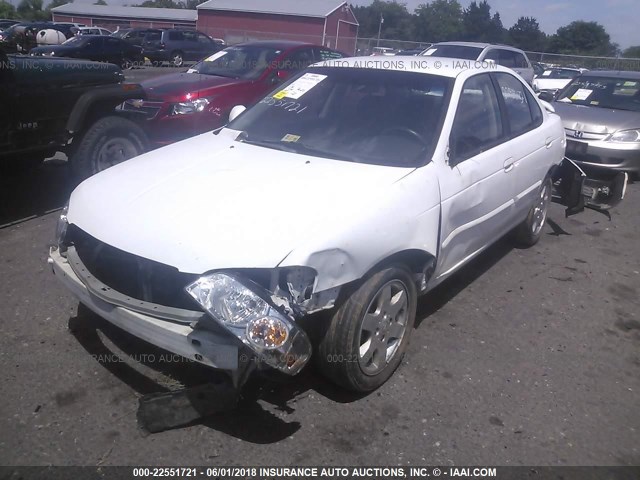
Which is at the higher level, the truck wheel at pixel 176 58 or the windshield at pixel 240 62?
the truck wheel at pixel 176 58

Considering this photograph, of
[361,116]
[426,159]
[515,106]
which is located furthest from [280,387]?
[515,106]

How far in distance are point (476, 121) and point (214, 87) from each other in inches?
170

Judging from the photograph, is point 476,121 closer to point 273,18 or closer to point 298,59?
point 298,59

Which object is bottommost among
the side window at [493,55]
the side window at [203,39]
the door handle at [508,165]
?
the door handle at [508,165]

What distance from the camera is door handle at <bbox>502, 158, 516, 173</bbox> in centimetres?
406

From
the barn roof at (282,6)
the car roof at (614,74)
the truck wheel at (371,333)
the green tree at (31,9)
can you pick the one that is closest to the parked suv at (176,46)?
the barn roof at (282,6)

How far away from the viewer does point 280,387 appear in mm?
3086

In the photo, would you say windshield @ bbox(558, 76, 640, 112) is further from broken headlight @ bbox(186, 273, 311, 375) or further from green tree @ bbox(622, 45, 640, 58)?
green tree @ bbox(622, 45, 640, 58)

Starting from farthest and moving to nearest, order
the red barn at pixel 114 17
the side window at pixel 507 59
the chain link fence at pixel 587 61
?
the red barn at pixel 114 17 < the chain link fence at pixel 587 61 < the side window at pixel 507 59

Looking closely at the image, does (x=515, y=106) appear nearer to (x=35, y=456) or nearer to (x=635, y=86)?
(x=35, y=456)

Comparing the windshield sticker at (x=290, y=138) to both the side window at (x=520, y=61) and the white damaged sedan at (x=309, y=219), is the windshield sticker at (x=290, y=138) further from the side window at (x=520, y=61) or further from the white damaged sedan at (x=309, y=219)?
the side window at (x=520, y=61)

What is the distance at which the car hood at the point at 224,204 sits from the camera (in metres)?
2.55

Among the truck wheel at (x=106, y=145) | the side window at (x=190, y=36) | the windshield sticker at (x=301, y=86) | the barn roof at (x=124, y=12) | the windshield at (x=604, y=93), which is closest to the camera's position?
the windshield sticker at (x=301, y=86)

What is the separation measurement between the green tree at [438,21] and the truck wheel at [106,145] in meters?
60.8
